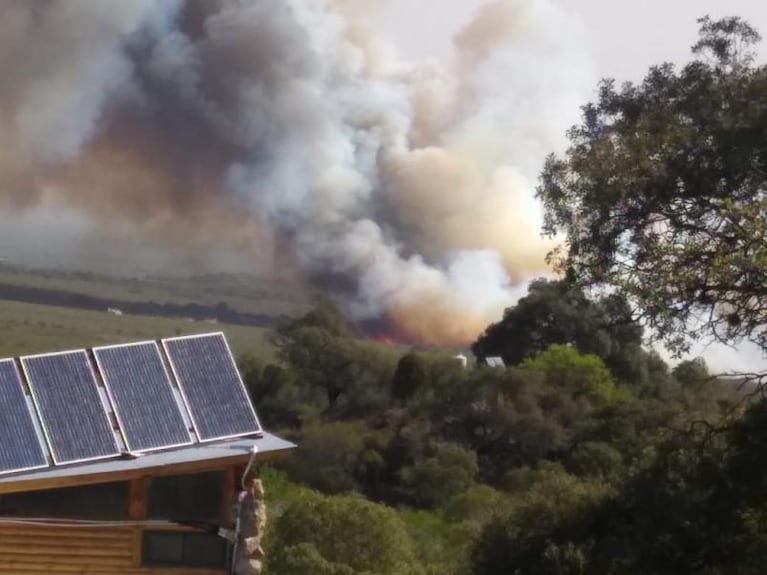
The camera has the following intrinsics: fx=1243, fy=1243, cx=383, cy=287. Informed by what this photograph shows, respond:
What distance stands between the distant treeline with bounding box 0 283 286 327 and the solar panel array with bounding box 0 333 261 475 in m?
43.7

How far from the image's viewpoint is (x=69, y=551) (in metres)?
8.48

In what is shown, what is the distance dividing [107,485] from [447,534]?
1366cm

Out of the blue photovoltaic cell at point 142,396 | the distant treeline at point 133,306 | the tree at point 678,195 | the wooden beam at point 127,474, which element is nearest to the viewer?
the wooden beam at point 127,474

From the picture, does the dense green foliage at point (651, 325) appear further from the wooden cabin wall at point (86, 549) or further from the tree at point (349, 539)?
the wooden cabin wall at point (86, 549)

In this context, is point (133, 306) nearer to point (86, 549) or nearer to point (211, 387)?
point (211, 387)

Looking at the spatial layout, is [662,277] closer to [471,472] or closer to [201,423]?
[201,423]

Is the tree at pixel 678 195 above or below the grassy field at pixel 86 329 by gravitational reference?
below

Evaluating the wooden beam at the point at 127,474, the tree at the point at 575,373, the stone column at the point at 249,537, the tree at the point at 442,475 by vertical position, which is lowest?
the stone column at the point at 249,537

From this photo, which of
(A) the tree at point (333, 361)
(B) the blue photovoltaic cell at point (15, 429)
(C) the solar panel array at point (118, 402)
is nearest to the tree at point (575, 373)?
(A) the tree at point (333, 361)

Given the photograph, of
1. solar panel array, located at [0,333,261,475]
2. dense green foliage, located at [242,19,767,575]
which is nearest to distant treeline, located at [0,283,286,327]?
dense green foliage, located at [242,19,767,575]

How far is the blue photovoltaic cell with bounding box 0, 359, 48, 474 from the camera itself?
818 cm

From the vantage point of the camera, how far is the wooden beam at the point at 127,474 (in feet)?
26.7

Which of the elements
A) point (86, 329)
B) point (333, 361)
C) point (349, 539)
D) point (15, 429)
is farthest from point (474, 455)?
point (86, 329)

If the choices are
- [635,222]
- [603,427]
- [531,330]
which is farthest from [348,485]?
[635,222]
